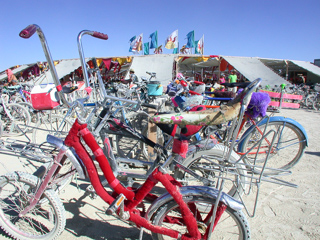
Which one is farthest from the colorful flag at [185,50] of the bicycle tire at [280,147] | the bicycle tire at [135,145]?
the bicycle tire at [280,147]

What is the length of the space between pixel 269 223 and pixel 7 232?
2.60 meters

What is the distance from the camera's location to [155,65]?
15273 millimetres

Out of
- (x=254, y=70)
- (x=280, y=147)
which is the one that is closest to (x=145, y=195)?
(x=280, y=147)

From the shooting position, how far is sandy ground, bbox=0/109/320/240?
2.02 m

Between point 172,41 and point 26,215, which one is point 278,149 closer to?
point 26,215

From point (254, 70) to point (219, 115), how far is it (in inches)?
583

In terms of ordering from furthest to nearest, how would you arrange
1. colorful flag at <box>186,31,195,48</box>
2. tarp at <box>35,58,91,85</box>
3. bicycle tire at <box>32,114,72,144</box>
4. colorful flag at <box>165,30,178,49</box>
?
1. colorful flag at <box>186,31,195,48</box>
2. colorful flag at <box>165,30,178,49</box>
3. tarp at <box>35,58,91,85</box>
4. bicycle tire at <box>32,114,72,144</box>

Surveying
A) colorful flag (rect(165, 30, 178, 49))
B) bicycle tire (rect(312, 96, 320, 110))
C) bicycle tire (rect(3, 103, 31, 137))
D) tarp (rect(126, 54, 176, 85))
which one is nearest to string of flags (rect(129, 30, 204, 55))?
colorful flag (rect(165, 30, 178, 49))

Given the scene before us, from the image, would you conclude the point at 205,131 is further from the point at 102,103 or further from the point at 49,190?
the point at 49,190

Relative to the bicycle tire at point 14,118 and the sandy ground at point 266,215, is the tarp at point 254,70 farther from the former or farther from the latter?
the bicycle tire at point 14,118

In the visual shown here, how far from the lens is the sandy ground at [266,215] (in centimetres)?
202

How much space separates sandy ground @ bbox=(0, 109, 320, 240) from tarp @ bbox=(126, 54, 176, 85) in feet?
39.3

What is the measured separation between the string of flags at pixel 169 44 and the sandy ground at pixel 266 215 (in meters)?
18.0

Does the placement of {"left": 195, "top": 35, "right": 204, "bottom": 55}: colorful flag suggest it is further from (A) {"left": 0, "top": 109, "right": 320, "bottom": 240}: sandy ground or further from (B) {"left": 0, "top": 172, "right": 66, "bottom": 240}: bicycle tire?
(B) {"left": 0, "top": 172, "right": 66, "bottom": 240}: bicycle tire
